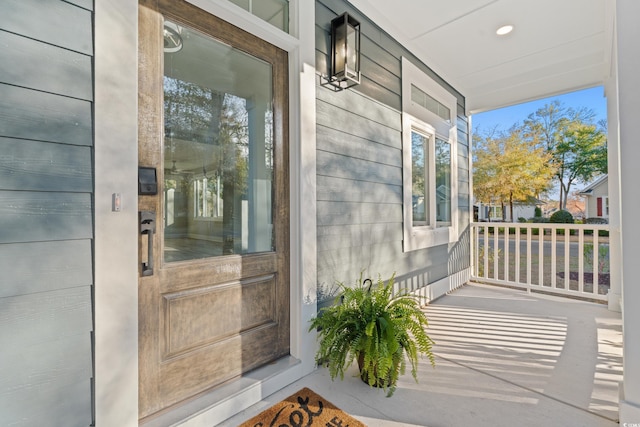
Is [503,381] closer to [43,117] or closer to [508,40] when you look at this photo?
[43,117]

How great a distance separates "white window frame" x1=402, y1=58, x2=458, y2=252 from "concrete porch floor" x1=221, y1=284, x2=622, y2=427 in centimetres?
91

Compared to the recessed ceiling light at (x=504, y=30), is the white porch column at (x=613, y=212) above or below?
below

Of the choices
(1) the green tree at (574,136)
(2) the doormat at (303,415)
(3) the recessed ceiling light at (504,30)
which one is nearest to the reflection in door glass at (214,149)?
(2) the doormat at (303,415)

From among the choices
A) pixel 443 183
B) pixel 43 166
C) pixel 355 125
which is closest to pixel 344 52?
pixel 355 125

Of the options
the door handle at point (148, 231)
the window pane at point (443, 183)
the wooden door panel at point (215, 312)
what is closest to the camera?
the door handle at point (148, 231)

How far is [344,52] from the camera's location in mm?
2135

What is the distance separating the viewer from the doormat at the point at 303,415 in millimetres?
1494

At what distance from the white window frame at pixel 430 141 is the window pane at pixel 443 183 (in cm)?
6

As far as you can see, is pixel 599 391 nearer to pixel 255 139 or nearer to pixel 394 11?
pixel 255 139

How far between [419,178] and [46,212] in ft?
10.5

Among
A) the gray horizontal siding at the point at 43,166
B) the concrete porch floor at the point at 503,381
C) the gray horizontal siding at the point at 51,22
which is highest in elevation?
the gray horizontal siding at the point at 51,22

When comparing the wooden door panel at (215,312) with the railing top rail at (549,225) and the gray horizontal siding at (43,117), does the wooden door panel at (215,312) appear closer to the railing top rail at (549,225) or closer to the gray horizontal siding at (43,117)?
the gray horizontal siding at (43,117)

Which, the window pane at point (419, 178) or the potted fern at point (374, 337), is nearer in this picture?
the potted fern at point (374, 337)

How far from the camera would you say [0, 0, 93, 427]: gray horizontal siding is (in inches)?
40.1
